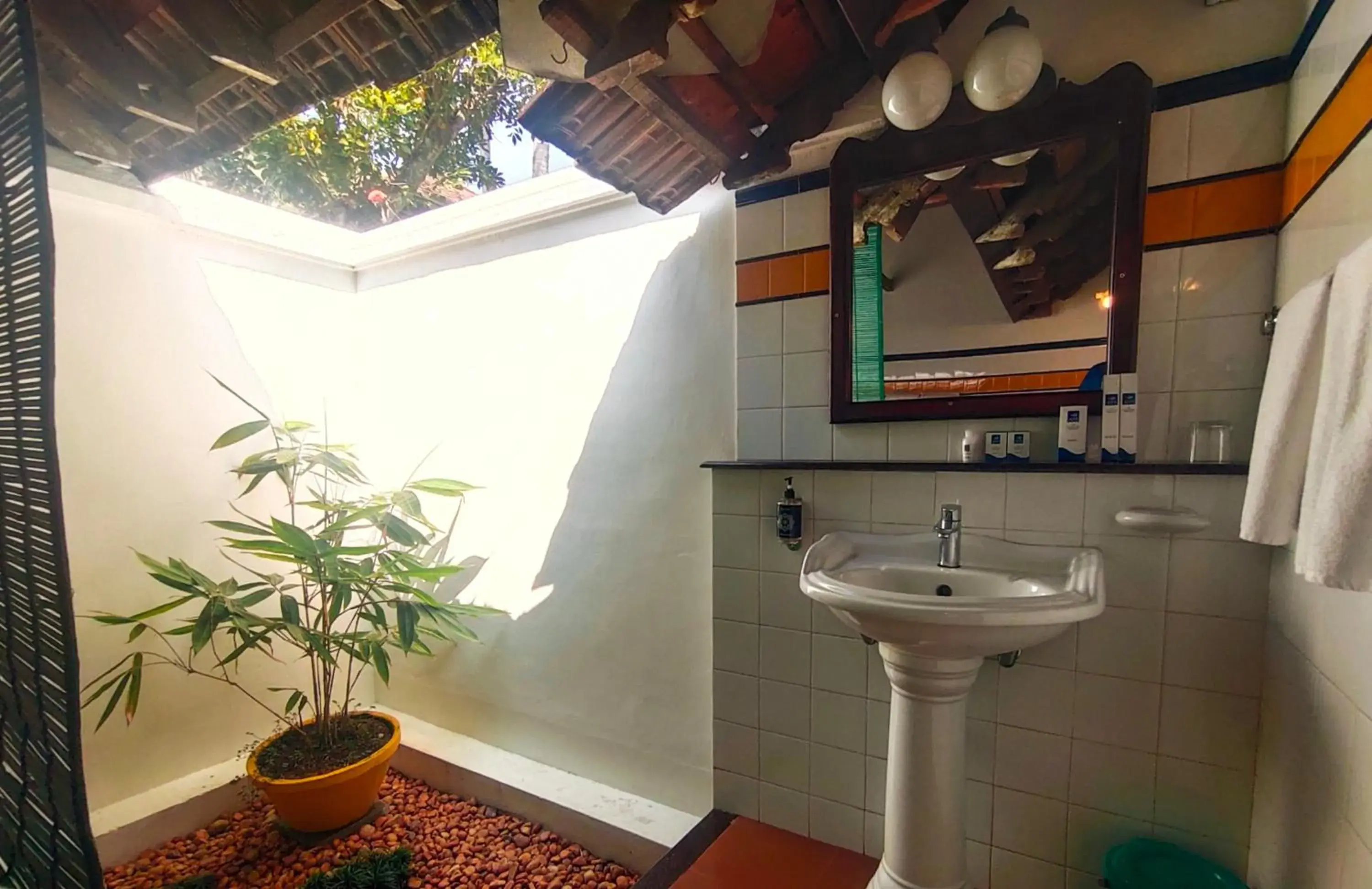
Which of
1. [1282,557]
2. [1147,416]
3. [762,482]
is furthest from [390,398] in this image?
[1282,557]

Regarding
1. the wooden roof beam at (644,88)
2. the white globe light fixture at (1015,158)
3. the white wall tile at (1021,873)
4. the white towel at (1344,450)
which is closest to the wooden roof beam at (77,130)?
the wooden roof beam at (644,88)

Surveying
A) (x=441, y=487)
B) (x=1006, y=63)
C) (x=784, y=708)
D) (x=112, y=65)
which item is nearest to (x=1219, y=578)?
(x=784, y=708)

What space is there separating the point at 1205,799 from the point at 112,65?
287 centimetres

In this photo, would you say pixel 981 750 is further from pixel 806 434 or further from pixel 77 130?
pixel 77 130

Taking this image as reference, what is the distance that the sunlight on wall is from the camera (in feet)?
6.08

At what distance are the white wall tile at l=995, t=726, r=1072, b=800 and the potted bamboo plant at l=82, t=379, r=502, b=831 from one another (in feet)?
5.29

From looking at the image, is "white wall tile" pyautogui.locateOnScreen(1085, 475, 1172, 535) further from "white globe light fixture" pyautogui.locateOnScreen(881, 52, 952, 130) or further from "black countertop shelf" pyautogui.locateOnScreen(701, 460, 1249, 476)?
"white globe light fixture" pyautogui.locateOnScreen(881, 52, 952, 130)

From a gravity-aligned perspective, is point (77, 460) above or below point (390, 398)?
below

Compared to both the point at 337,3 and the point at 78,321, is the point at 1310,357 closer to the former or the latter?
the point at 337,3

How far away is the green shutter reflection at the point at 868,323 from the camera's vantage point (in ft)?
4.52

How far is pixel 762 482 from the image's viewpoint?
58.2 inches

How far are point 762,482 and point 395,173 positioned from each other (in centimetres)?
215

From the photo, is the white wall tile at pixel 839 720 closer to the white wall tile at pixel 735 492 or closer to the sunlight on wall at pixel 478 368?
the white wall tile at pixel 735 492

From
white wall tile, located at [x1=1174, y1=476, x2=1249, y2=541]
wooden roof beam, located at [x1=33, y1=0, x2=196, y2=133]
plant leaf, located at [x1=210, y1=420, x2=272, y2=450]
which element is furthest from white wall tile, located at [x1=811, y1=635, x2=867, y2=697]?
wooden roof beam, located at [x1=33, y1=0, x2=196, y2=133]
